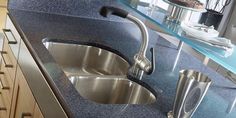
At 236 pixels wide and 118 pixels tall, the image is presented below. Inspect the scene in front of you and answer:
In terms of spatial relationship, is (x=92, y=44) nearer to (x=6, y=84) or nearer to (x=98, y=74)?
(x=98, y=74)

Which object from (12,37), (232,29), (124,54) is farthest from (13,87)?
(232,29)

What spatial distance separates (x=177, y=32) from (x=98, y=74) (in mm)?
535

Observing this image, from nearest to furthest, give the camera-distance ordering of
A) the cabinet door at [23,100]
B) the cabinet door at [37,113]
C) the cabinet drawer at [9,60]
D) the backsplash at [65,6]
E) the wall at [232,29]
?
the cabinet door at [37,113] → the cabinet door at [23,100] → the cabinet drawer at [9,60] → the backsplash at [65,6] → the wall at [232,29]

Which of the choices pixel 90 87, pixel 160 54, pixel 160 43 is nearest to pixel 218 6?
pixel 160 43

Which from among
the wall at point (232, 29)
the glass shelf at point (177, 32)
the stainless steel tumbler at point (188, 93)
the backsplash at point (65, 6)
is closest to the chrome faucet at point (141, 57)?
the glass shelf at point (177, 32)

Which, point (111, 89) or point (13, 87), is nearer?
point (111, 89)

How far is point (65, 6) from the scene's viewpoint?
2.05 m

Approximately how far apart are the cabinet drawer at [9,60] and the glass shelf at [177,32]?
0.74 meters

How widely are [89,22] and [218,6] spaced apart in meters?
1.35

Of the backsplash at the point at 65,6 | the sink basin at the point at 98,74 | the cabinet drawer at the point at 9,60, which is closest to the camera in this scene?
the sink basin at the point at 98,74

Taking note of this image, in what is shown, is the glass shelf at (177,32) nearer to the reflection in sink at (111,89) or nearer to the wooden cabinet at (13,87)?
the reflection in sink at (111,89)

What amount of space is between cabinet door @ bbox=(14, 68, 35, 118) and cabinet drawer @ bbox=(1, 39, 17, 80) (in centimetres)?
11

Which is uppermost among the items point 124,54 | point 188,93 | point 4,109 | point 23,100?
point 188,93

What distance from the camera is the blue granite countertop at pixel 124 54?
1.08 meters
